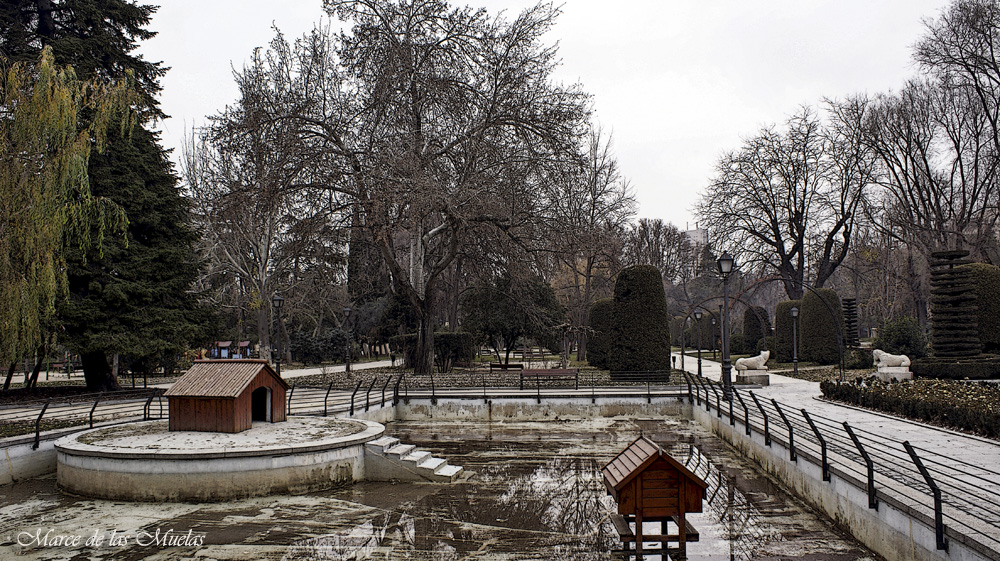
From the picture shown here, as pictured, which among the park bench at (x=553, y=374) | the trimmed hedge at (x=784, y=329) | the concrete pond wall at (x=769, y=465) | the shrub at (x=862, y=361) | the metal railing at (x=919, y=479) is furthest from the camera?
the trimmed hedge at (x=784, y=329)

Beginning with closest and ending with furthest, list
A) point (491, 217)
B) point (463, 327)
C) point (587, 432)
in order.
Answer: point (587, 432) → point (491, 217) → point (463, 327)

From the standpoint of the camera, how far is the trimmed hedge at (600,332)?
3198 cm

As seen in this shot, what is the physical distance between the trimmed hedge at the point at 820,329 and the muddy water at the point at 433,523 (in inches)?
887

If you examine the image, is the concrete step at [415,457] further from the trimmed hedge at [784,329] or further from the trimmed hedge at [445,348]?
the trimmed hedge at [784,329]

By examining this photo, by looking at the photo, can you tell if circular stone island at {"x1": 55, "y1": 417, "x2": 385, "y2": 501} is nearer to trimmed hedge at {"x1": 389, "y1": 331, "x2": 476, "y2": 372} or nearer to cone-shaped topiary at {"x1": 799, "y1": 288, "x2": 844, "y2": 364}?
trimmed hedge at {"x1": 389, "y1": 331, "x2": 476, "y2": 372}

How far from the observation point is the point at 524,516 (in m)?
9.63

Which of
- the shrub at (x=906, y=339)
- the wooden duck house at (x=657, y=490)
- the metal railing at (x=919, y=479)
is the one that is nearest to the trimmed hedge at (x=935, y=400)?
the metal railing at (x=919, y=479)

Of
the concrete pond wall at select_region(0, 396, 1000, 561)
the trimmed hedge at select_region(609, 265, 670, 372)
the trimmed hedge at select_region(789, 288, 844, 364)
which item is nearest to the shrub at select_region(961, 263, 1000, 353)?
the trimmed hedge at select_region(789, 288, 844, 364)

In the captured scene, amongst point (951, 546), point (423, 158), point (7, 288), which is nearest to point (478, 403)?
point (423, 158)

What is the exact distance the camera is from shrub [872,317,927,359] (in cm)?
2769

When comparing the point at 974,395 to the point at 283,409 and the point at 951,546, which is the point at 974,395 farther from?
the point at 283,409

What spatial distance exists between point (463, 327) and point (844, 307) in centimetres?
1899

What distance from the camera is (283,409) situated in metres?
13.8

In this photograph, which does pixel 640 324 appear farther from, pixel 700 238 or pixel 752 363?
pixel 700 238
